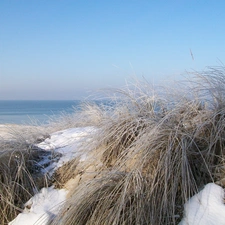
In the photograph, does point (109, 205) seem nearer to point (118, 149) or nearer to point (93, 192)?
point (93, 192)

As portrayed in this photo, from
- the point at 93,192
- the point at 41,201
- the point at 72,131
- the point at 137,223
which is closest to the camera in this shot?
the point at 137,223

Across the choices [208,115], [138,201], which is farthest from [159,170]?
[208,115]

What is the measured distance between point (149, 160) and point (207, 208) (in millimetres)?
525

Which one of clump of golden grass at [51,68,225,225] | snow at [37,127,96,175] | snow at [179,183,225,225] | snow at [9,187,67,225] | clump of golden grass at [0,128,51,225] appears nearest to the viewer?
snow at [179,183,225,225]

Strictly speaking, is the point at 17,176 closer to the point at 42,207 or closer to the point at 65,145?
the point at 42,207

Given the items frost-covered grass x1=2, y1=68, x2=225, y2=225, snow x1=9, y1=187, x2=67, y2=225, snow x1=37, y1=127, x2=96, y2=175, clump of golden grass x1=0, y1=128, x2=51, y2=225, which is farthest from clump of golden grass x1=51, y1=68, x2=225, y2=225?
clump of golden grass x1=0, y1=128, x2=51, y2=225

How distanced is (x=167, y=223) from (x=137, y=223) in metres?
0.21

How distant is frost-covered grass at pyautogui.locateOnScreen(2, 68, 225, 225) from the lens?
1.82m

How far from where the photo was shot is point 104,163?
2459 mm

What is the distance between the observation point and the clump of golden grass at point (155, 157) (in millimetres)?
1817

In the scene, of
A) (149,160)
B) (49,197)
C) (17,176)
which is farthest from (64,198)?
(149,160)

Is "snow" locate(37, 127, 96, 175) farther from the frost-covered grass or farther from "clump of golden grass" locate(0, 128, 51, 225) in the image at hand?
"clump of golden grass" locate(0, 128, 51, 225)

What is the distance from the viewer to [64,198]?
2.36m

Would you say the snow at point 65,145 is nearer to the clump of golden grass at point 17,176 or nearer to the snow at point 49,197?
the snow at point 49,197
